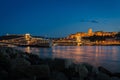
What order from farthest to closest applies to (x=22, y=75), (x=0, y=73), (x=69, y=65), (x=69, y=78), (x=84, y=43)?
(x=84, y=43), (x=69, y=65), (x=69, y=78), (x=0, y=73), (x=22, y=75)

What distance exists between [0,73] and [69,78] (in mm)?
1964

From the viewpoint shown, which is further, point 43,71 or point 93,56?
point 93,56

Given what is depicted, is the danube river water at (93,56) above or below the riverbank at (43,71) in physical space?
below

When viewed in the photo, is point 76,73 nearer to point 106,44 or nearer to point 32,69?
point 32,69

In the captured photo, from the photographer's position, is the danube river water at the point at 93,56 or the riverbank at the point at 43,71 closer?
the riverbank at the point at 43,71

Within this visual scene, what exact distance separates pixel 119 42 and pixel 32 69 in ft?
439

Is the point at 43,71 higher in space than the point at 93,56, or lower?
higher

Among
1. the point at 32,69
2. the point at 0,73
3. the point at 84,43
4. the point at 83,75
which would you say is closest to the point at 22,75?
the point at 32,69

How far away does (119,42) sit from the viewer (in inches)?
5404

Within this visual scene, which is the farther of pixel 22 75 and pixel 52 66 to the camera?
pixel 52 66

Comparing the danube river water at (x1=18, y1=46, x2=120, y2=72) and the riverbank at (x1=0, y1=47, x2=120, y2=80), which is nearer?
the riverbank at (x1=0, y1=47, x2=120, y2=80)

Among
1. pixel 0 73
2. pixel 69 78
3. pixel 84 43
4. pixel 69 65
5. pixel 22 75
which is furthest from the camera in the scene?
pixel 84 43

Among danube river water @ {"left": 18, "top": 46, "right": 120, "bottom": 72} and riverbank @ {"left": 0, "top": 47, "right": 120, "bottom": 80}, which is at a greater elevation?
riverbank @ {"left": 0, "top": 47, "right": 120, "bottom": 80}

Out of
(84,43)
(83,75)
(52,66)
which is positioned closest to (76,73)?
(83,75)
